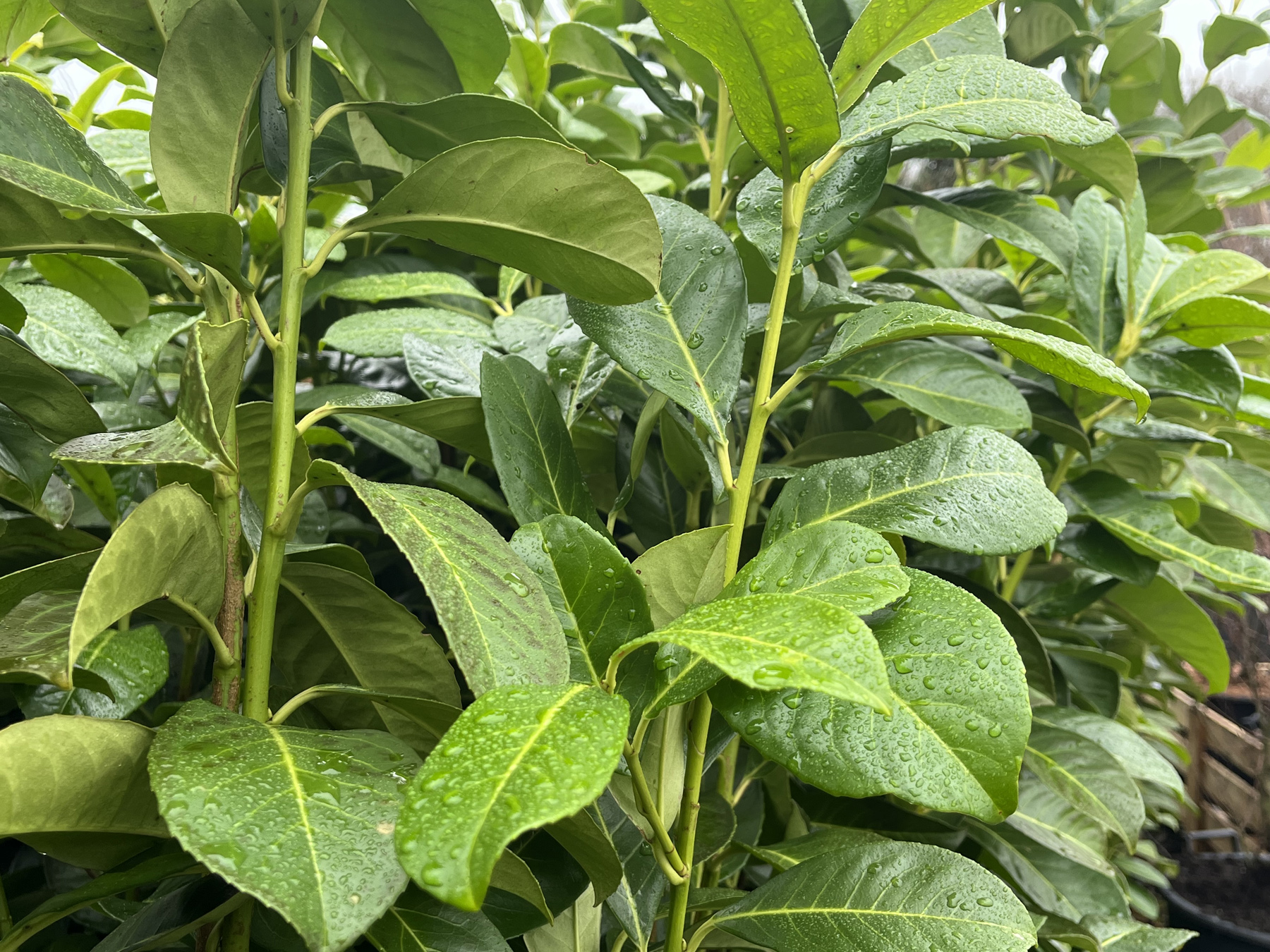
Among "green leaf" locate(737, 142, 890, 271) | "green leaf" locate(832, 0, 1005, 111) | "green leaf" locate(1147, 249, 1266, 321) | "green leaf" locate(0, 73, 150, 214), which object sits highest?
"green leaf" locate(832, 0, 1005, 111)

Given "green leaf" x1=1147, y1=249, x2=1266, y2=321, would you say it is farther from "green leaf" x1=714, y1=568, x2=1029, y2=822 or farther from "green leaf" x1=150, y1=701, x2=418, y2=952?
"green leaf" x1=150, y1=701, x2=418, y2=952

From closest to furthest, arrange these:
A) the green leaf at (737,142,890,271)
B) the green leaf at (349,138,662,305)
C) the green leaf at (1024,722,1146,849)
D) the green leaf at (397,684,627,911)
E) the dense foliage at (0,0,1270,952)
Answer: the green leaf at (397,684,627,911) < the dense foliage at (0,0,1270,952) < the green leaf at (349,138,662,305) < the green leaf at (737,142,890,271) < the green leaf at (1024,722,1146,849)

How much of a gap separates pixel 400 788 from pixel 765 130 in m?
0.45

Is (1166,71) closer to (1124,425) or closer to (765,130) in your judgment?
(1124,425)

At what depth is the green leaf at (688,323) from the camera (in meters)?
0.62

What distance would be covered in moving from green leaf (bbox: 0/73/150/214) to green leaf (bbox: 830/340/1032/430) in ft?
1.91

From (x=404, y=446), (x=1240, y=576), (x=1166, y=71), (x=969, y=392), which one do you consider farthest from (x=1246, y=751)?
(x=404, y=446)

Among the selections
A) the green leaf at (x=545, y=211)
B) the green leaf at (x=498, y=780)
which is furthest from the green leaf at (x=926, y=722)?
the green leaf at (x=545, y=211)

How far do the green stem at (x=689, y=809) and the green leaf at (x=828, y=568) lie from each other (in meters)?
0.10

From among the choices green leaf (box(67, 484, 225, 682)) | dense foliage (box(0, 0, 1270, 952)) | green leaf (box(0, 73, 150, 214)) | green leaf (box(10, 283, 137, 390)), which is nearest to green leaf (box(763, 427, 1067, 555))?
dense foliage (box(0, 0, 1270, 952))

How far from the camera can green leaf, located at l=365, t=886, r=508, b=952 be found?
515mm

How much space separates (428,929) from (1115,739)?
80cm

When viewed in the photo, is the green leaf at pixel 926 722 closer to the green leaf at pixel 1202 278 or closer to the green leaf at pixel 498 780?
the green leaf at pixel 498 780

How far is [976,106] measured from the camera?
0.58 m
